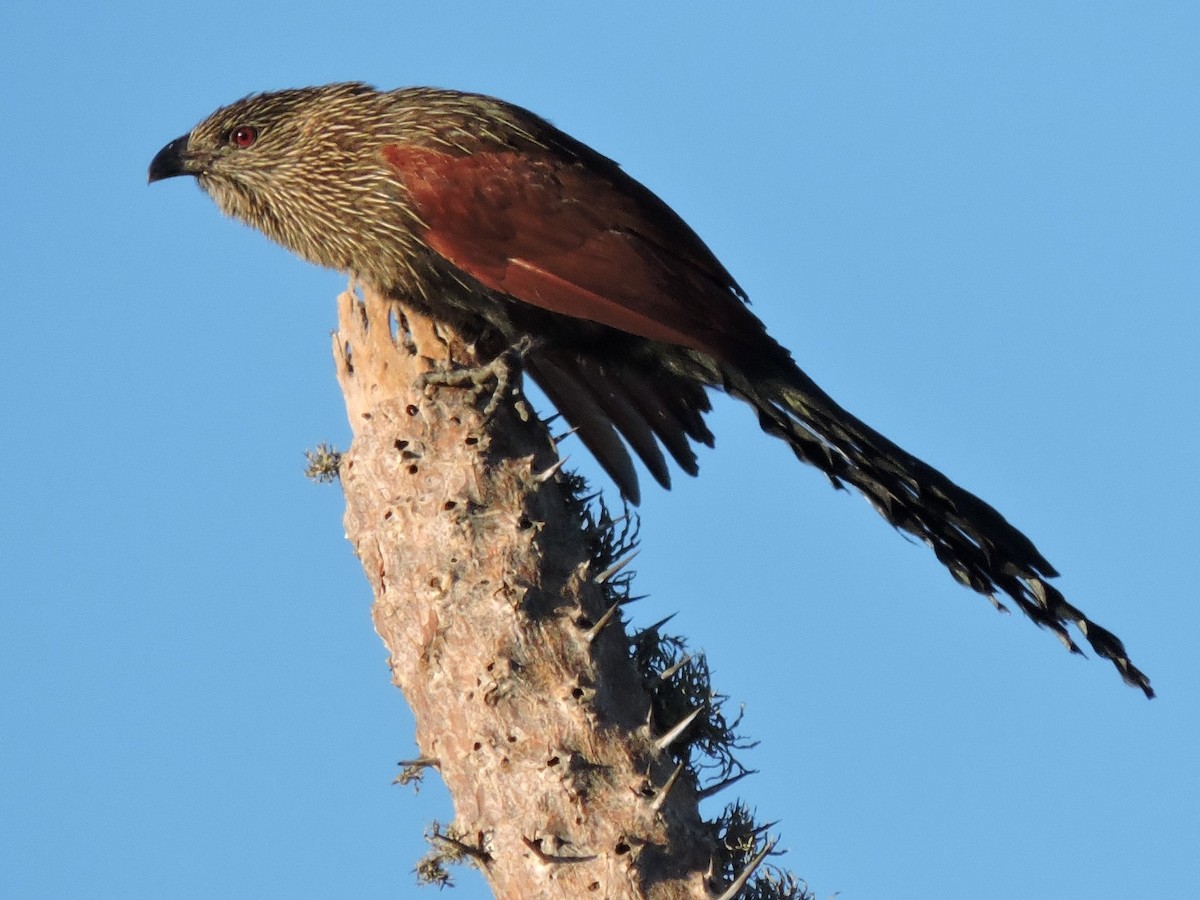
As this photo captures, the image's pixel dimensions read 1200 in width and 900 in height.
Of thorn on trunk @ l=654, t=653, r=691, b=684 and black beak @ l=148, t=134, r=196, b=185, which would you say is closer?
thorn on trunk @ l=654, t=653, r=691, b=684

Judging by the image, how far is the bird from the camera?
423cm

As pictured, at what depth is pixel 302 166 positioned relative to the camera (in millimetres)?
5020

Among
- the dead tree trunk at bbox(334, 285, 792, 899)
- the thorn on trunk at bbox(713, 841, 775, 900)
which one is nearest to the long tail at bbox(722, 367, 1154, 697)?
the dead tree trunk at bbox(334, 285, 792, 899)

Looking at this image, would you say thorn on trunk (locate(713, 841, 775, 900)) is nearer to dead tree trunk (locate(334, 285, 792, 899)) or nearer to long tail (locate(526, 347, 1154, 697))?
dead tree trunk (locate(334, 285, 792, 899))

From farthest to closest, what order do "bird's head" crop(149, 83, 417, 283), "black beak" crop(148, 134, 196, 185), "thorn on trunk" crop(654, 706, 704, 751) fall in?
"black beak" crop(148, 134, 196, 185) < "bird's head" crop(149, 83, 417, 283) < "thorn on trunk" crop(654, 706, 704, 751)

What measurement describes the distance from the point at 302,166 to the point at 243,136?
0.43 metres

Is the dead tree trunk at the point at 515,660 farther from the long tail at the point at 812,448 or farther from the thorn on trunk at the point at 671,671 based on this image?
the long tail at the point at 812,448

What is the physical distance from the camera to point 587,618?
3316mm

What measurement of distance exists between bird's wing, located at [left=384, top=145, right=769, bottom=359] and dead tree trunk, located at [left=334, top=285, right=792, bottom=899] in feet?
2.40

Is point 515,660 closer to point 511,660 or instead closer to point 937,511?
point 511,660

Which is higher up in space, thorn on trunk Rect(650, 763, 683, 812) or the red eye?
the red eye

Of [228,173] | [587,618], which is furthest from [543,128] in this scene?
[587,618]

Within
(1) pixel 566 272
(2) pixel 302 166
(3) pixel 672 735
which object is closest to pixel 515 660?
(3) pixel 672 735

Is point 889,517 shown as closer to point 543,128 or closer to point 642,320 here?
point 642,320
